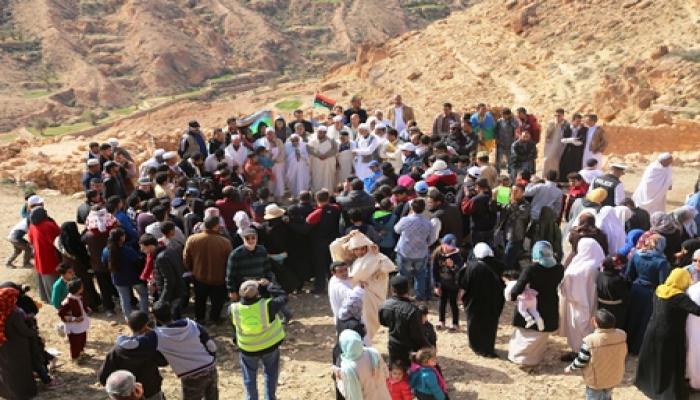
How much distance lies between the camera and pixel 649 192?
9.55m

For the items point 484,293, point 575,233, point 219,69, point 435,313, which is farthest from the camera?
point 219,69

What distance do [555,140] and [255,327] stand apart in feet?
27.2

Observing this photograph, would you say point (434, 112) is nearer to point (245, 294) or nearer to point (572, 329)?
point (572, 329)

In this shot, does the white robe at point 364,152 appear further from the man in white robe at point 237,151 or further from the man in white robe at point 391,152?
the man in white robe at point 237,151

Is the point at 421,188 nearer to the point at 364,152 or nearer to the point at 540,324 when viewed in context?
the point at 540,324

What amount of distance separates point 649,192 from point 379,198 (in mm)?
4021

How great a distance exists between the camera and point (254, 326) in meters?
5.38

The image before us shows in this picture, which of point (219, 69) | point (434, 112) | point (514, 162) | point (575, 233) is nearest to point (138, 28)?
point (219, 69)

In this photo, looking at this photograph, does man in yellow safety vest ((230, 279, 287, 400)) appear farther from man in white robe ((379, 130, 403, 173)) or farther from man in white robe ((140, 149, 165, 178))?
man in white robe ((379, 130, 403, 173))

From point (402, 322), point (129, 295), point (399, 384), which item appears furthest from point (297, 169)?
point (399, 384)

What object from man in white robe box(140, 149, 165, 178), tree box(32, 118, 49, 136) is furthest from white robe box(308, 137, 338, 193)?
tree box(32, 118, 49, 136)

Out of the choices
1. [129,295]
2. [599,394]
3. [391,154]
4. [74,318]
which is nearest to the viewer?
[599,394]

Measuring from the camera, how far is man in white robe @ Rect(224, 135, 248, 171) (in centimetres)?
1157

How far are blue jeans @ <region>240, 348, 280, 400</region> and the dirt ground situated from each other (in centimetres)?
63
